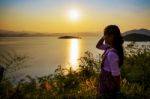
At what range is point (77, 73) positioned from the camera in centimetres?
1098

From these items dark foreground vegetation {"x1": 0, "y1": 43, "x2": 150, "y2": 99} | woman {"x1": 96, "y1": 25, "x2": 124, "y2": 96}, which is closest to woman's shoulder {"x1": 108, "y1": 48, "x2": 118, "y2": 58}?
woman {"x1": 96, "y1": 25, "x2": 124, "y2": 96}

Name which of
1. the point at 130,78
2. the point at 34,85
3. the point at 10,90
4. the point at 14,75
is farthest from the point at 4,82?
the point at 130,78

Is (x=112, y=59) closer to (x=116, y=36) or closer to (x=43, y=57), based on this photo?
(x=116, y=36)

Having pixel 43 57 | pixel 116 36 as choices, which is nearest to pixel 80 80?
pixel 116 36

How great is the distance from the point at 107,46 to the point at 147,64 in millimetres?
4157

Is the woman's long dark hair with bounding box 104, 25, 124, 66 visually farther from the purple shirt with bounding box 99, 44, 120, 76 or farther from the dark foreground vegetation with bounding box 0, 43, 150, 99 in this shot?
the dark foreground vegetation with bounding box 0, 43, 150, 99

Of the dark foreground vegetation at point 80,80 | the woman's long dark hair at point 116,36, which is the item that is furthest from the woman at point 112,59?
the dark foreground vegetation at point 80,80

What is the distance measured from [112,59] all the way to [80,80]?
4.91 m

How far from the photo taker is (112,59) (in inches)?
211

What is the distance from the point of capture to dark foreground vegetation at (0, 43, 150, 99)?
6.75 m

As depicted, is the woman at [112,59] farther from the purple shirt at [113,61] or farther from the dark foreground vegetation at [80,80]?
the dark foreground vegetation at [80,80]

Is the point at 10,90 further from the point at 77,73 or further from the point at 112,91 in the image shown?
the point at 77,73

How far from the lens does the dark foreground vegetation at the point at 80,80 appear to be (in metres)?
6.75

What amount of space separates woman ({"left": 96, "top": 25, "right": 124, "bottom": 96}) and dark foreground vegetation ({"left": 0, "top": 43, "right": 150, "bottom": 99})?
0.54 m
